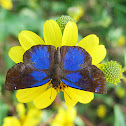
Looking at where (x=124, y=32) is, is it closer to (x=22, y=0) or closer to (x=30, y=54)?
(x=22, y=0)

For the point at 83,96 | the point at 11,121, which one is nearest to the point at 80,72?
the point at 83,96

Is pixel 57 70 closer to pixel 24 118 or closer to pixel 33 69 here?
pixel 33 69

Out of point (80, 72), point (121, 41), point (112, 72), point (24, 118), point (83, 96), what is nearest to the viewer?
point (80, 72)

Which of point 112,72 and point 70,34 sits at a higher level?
point 70,34

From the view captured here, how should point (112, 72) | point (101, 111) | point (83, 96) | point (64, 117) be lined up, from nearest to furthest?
point (83, 96)
point (112, 72)
point (64, 117)
point (101, 111)

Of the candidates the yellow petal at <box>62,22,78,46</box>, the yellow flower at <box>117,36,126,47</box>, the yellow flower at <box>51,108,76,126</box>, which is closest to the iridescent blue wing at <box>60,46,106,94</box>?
the yellow petal at <box>62,22,78,46</box>

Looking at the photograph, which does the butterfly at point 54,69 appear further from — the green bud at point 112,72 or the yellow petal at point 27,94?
the green bud at point 112,72

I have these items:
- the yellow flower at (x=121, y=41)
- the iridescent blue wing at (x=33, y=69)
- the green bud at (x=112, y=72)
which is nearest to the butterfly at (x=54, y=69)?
the iridescent blue wing at (x=33, y=69)
